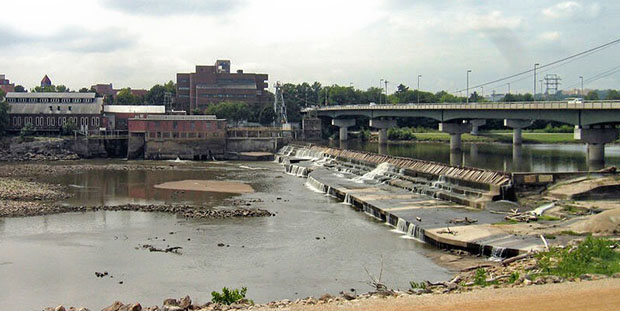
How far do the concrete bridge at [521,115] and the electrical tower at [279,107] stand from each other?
26.0 metres

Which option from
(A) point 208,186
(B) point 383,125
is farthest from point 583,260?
(B) point 383,125

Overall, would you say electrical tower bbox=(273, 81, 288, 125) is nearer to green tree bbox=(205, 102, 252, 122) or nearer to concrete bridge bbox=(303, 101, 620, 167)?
green tree bbox=(205, 102, 252, 122)

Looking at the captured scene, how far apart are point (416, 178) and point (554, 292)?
134ft

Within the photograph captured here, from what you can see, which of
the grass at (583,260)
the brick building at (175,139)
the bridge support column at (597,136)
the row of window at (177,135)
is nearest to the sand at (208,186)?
the bridge support column at (597,136)

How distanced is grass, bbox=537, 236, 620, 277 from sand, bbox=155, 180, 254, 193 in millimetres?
40357

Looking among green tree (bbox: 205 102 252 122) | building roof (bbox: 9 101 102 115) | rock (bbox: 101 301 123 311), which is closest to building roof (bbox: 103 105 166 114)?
building roof (bbox: 9 101 102 115)

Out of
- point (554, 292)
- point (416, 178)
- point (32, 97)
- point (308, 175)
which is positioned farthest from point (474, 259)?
point (32, 97)

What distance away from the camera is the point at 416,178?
65.4 m

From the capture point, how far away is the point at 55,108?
125 m

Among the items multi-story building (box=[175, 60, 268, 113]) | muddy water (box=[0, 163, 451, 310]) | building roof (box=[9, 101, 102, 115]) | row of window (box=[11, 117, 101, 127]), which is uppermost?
multi-story building (box=[175, 60, 268, 113])

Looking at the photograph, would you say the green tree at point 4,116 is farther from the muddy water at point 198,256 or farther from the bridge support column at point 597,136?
the bridge support column at point 597,136

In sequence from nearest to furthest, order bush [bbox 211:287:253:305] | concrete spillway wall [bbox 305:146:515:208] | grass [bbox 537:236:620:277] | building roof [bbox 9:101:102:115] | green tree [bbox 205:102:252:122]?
bush [bbox 211:287:253:305]
grass [bbox 537:236:620:277]
concrete spillway wall [bbox 305:146:515:208]
building roof [bbox 9:101:102:115]
green tree [bbox 205:102:252:122]

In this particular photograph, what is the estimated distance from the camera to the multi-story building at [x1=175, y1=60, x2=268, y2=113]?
170250mm

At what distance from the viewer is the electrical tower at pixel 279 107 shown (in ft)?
521
